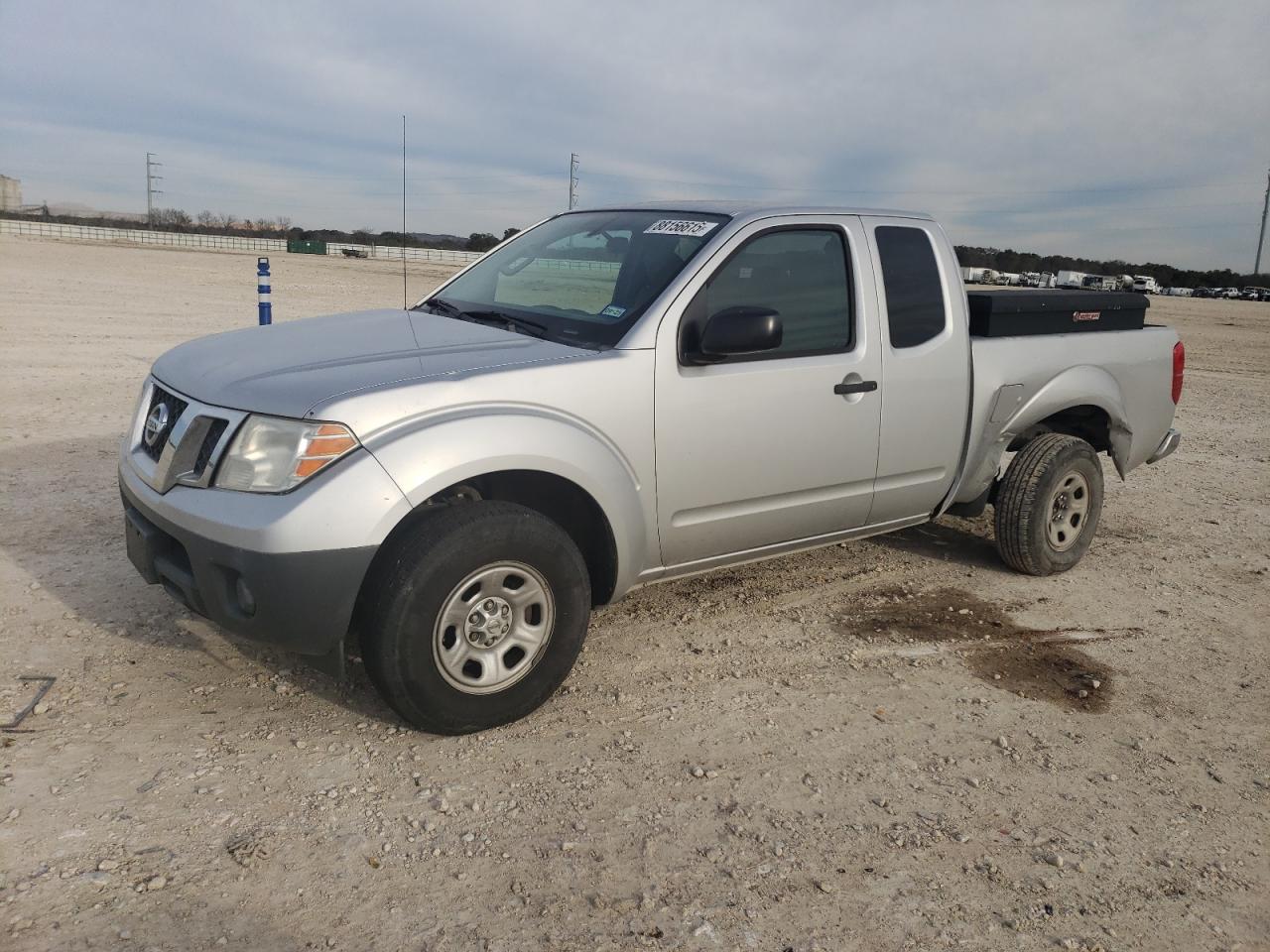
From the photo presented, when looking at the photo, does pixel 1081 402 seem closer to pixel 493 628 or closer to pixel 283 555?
pixel 493 628

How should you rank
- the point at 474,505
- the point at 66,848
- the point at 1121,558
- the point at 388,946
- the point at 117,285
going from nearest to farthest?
the point at 388,946, the point at 66,848, the point at 474,505, the point at 1121,558, the point at 117,285

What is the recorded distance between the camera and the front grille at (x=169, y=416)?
354 cm

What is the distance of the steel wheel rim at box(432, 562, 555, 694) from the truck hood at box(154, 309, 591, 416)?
724 millimetres

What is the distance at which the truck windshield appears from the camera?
3.97 m

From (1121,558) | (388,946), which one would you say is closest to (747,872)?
(388,946)

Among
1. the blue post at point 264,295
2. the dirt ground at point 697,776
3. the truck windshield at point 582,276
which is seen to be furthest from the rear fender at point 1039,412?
the blue post at point 264,295

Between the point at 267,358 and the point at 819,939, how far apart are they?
265 cm

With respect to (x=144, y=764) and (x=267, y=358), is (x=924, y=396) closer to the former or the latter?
(x=267, y=358)

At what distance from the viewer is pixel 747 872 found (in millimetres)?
2816

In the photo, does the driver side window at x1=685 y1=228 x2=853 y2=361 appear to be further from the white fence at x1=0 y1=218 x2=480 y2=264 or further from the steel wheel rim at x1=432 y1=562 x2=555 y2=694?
the white fence at x1=0 y1=218 x2=480 y2=264

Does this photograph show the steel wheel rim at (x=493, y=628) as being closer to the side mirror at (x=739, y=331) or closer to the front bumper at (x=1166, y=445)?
the side mirror at (x=739, y=331)

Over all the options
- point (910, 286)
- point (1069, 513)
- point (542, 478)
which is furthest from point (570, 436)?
point (1069, 513)

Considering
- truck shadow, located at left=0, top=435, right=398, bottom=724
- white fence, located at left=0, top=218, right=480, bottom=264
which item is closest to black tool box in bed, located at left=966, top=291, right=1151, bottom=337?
truck shadow, located at left=0, top=435, right=398, bottom=724

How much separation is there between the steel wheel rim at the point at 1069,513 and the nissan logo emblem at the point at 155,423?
437 cm
